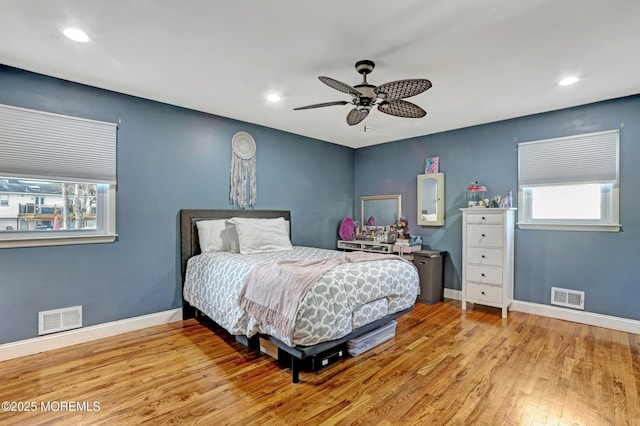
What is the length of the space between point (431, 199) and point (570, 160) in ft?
5.54

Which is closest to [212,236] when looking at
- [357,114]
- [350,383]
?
[357,114]

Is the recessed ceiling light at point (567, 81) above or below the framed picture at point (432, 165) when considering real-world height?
above

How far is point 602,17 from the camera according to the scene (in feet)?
6.20

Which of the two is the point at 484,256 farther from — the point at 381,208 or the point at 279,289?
the point at 279,289

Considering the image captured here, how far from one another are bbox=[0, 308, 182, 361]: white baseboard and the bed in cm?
29

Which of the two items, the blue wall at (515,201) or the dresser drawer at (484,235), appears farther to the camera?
the dresser drawer at (484,235)

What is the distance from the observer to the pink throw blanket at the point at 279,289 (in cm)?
212

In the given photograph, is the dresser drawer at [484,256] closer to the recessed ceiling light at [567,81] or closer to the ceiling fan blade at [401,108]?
the recessed ceiling light at [567,81]

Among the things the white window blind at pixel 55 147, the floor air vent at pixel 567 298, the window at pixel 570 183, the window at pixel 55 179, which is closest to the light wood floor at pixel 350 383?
the floor air vent at pixel 567 298

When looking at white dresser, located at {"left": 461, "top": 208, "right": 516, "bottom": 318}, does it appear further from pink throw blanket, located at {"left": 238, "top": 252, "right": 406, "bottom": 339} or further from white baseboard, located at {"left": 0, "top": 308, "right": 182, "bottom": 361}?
white baseboard, located at {"left": 0, "top": 308, "right": 182, "bottom": 361}

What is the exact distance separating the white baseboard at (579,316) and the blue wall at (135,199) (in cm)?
339

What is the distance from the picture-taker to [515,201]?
3.93 meters

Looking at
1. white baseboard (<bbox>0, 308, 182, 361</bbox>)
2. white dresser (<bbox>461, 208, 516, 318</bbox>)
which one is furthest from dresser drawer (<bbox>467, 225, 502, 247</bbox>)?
white baseboard (<bbox>0, 308, 182, 361</bbox>)

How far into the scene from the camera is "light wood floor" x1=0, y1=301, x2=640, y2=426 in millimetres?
1864
